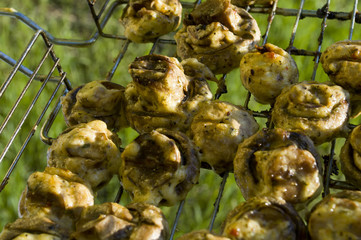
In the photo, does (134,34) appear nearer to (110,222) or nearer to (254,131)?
(254,131)

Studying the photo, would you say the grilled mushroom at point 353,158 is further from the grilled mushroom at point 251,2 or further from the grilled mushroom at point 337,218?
the grilled mushroom at point 251,2

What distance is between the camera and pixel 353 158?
226 centimetres

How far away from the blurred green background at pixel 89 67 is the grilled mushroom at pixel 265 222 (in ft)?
4.75

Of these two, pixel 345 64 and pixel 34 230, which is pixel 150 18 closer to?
pixel 345 64

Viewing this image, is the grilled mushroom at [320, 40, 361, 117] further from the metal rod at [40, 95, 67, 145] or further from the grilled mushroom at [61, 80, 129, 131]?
the metal rod at [40, 95, 67, 145]

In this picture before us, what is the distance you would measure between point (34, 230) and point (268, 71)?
4.45 feet

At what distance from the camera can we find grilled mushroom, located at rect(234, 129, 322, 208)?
205 centimetres

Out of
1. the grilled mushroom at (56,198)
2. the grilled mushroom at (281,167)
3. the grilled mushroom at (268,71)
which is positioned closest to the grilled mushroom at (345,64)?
the grilled mushroom at (268,71)

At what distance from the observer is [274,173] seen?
6.72 ft

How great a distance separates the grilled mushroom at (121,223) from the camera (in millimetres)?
1866

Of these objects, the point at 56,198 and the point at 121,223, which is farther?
the point at 56,198

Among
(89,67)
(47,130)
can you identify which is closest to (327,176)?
(47,130)

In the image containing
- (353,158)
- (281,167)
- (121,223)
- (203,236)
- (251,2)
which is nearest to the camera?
(203,236)

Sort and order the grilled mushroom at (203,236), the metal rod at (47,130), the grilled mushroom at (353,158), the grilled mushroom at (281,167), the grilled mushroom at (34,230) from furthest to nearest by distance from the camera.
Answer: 1. the metal rod at (47,130)
2. the grilled mushroom at (353,158)
3. the grilled mushroom at (281,167)
4. the grilled mushroom at (34,230)
5. the grilled mushroom at (203,236)
